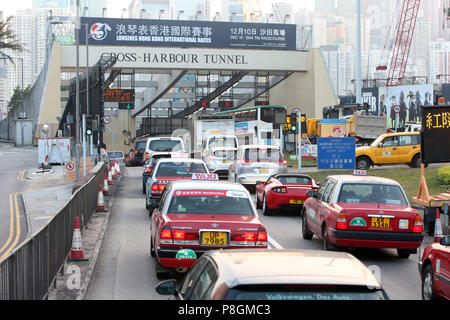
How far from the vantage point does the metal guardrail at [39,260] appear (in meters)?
7.23

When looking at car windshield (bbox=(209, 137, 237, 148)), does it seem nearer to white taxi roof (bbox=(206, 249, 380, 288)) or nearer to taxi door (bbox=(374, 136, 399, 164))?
taxi door (bbox=(374, 136, 399, 164))

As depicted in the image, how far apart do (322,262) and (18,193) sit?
27.8 m

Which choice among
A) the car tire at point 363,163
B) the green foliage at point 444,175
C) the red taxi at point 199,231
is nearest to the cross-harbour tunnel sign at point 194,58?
the car tire at point 363,163

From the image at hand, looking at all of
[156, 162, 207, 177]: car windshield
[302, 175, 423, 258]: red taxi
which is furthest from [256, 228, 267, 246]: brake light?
[156, 162, 207, 177]: car windshield

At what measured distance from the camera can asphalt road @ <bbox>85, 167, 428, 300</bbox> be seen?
10.4 meters

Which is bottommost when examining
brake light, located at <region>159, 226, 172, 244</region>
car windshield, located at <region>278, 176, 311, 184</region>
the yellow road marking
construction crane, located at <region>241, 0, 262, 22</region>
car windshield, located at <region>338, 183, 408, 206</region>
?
the yellow road marking

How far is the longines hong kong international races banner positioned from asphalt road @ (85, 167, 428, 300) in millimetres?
56931

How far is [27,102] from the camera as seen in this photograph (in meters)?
85.0

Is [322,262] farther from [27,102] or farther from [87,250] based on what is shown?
[27,102]

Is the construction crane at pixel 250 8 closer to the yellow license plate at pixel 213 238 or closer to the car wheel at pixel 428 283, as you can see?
the yellow license plate at pixel 213 238

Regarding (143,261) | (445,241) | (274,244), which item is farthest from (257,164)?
(445,241)

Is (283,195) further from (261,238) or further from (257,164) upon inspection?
(261,238)

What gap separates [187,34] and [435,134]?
46.7m

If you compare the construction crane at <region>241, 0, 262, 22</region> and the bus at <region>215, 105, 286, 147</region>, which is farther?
the construction crane at <region>241, 0, 262, 22</region>
